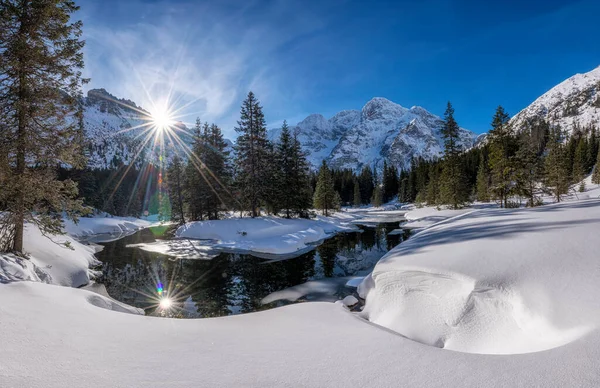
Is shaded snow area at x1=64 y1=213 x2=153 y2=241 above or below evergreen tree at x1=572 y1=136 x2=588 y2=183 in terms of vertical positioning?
below

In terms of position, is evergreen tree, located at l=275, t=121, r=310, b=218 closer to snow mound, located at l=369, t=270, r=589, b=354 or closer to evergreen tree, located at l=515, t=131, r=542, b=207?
evergreen tree, located at l=515, t=131, r=542, b=207

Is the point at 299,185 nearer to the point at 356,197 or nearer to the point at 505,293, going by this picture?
the point at 505,293

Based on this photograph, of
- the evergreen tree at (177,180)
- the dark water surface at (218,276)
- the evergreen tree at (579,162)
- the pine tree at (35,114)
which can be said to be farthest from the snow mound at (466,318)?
the evergreen tree at (579,162)

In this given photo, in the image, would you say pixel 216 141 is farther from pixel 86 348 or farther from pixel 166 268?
pixel 86 348

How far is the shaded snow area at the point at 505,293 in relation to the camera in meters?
3.82

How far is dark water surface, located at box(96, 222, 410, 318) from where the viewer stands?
1034 cm

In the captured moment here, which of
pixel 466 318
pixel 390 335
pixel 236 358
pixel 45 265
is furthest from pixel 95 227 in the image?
pixel 466 318

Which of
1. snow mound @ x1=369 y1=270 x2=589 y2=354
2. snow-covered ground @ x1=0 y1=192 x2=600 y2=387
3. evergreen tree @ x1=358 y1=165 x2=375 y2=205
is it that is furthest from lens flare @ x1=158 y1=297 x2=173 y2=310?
evergreen tree @ x1=358 y1=165 x2=375 y2=205

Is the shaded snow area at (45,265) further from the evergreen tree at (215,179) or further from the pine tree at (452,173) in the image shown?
the pine tree at (452,173)

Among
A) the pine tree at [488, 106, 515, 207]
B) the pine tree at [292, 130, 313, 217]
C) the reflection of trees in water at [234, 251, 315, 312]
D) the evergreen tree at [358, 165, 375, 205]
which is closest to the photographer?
the reflection of trees in water at [234, 251, 315, 312]

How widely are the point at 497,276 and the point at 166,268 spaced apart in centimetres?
1645

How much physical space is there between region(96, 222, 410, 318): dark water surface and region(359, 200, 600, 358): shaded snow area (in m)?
4.62

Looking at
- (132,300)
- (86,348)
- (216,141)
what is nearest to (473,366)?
(86,348)

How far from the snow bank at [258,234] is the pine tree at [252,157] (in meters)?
4.38
